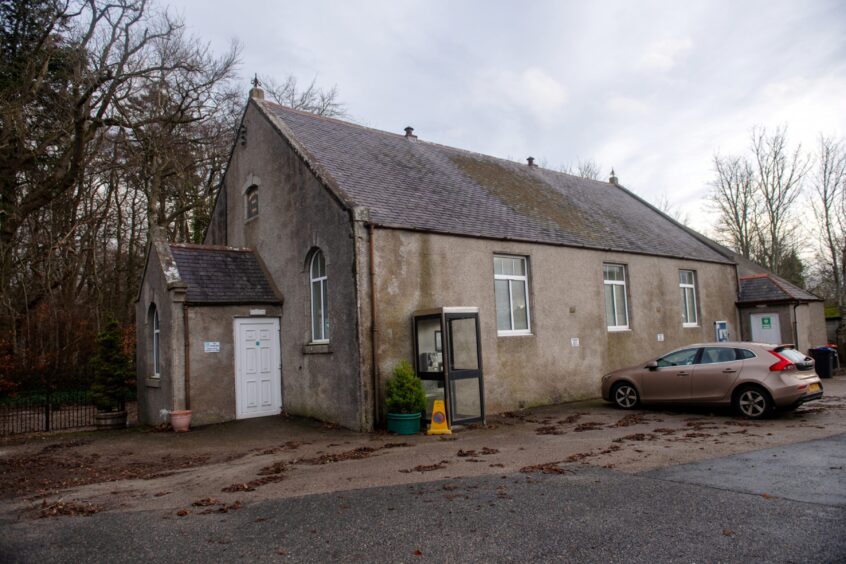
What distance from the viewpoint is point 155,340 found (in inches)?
592

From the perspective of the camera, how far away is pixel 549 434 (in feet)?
36.2

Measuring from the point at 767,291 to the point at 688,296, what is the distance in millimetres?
3941

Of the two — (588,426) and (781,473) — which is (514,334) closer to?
(588,426)

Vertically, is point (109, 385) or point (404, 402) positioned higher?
point (109, 385)

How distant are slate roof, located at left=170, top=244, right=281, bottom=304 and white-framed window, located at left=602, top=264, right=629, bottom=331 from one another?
31.2ft

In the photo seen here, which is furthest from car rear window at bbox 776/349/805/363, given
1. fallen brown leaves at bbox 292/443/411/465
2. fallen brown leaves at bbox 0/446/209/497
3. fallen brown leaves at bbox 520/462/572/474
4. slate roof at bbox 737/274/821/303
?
fallen brown leaves at bbox 0/446/209/497

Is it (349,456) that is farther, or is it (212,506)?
(349,456)

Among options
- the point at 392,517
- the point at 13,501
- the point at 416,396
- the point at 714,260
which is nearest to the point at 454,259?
the point at 416,396

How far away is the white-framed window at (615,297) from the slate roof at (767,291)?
7.44 metres

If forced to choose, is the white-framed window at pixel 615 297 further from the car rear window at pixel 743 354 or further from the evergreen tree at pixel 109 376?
the evergreen tree at pixel 109 376

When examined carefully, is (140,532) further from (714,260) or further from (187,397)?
(714,260)

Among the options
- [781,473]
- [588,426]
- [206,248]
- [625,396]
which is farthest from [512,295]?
[781,473]

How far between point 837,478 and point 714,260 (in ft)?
52.5

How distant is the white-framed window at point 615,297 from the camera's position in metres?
17.4
